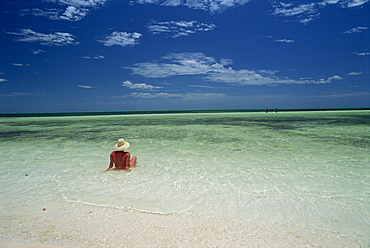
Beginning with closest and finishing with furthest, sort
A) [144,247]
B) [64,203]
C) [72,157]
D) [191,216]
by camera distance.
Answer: [144,247] → [191,216] → [64,203] → [72,157]

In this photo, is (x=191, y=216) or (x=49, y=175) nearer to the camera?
(x=191, y=216)

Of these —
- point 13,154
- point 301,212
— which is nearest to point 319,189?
point 301,212

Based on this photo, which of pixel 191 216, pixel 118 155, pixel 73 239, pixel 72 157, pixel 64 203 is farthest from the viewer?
pixel 72 157

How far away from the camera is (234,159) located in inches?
300

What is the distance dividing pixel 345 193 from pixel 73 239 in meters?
4.82

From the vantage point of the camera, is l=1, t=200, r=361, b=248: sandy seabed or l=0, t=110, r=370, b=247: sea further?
l=0, t=110, r=370, b=247: sea

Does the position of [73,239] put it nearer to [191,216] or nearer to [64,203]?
[64,203]

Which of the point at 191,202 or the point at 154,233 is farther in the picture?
the point at 191,202

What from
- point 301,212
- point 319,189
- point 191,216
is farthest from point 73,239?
point 319,189

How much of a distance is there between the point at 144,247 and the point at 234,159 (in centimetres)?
528

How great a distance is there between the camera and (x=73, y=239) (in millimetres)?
2971

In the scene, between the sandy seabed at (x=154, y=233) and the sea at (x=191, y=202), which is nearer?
the sandy seabed at (x=154, y=233)

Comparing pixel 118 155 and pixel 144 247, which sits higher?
pixel 118 155

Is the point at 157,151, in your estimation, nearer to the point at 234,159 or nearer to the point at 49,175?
the point at 234,159
